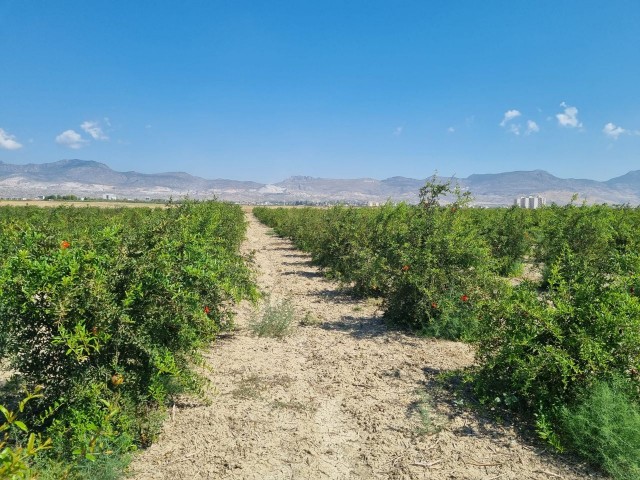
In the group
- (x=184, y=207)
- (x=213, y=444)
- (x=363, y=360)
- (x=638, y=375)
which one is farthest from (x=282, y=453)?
(x=184, y=207)

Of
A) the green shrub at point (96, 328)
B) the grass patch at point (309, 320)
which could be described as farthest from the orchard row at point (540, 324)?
the green shrub at point (96, 328)

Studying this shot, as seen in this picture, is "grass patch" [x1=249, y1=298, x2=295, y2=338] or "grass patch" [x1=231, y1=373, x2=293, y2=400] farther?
"grass patch" [x1=249, y1=298, x2=295, y2=338]

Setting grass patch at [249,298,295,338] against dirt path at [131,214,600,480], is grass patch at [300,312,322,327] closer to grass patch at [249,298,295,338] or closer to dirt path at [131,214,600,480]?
grass patch at [249,298,295,338]

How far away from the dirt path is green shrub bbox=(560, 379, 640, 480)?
0.22 m

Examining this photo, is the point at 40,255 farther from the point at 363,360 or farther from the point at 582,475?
the point at 582,475

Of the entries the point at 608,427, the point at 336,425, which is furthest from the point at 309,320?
the point at 608,427

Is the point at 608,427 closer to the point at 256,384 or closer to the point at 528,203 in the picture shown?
the point at 256,384

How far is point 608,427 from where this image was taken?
3.75 meters

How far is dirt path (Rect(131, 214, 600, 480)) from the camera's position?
155 inches

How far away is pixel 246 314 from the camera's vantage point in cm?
935

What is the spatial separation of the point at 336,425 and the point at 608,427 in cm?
249

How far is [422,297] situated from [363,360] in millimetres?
1839

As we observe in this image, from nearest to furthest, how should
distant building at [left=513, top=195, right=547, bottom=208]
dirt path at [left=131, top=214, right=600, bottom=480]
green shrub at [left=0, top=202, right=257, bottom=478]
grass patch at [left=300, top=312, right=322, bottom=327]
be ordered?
green shrub at [left=0, top=202, right=257, bottom=478]
dirt path at [left=131, top=214, right=600, bottom=480]
grass patch at [left=300, top=312, right=322, bottom=327]
distant building at [left=513, top=195, right=547, bottom=208]

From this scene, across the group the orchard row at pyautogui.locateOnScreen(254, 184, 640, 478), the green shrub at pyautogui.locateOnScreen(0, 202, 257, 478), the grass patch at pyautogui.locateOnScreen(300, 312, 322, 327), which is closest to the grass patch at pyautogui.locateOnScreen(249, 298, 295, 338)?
the grass patch at pyautogui.locateOnScreen(300, 312, 322, 327)
